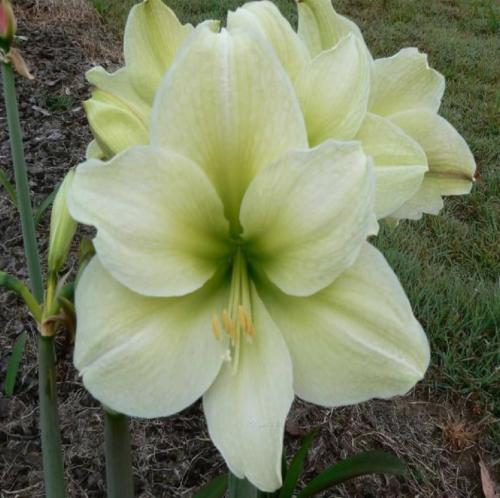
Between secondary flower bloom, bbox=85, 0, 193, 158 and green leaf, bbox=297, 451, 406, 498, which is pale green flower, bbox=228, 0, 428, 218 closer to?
secondary flower bloom, bbox=85, 0, 193, 158

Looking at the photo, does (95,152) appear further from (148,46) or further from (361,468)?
(361,468)

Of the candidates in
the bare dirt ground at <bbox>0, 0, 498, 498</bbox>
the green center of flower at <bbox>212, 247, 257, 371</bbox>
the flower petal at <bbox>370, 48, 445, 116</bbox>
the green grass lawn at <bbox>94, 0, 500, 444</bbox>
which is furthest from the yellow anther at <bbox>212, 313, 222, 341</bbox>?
the bare dirt ground at <bbox>0, 0, 498, 498</bbox>

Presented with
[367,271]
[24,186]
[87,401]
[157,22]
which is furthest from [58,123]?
[367,271]

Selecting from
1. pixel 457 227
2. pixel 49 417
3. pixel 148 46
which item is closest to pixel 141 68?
pixel 148 46

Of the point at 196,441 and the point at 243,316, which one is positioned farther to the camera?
the point at 196,441

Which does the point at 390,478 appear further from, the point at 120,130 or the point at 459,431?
the point at 120,130

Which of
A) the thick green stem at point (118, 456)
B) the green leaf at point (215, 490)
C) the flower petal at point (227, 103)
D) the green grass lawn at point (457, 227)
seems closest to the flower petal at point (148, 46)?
the flower petal at point (227, 103)
